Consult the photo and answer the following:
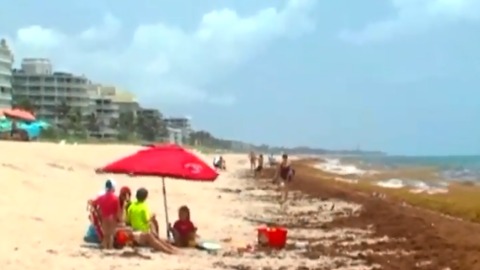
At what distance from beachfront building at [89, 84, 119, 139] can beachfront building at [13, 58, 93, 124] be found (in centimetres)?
247

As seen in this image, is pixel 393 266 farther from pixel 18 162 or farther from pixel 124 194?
pixel 18 162

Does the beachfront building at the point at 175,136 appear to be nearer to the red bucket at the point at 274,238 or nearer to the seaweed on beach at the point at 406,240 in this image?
the seaweed on beach at the point at 406,240

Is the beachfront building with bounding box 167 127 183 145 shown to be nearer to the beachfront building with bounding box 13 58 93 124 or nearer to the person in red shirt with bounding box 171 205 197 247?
the beachfront building with bounding box 13 58 93 124

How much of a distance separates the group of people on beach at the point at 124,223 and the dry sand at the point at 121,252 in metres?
0.37

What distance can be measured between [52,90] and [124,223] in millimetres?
154731

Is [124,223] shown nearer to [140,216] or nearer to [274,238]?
[140,216]

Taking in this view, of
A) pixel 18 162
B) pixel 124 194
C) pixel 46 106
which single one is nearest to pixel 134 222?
pixel 124 194

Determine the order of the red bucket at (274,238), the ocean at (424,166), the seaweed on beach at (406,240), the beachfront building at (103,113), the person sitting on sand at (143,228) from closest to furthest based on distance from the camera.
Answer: the person sitting on sand at (143,228) < the seaweed on beach at (406,240) < the red bucket at (274,238) < the ocean at (424,166) < the beachfront building at (103,113)

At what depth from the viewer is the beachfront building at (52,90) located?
161m

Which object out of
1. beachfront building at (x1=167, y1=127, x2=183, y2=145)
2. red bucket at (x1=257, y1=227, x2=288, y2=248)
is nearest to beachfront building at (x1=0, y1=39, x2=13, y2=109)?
beachfront building at (x1=167, y1=127, x2=183, y2=145)

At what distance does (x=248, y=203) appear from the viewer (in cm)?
3178

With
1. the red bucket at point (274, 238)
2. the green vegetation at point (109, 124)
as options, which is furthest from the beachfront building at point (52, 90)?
the red bucket at point (274, 238)

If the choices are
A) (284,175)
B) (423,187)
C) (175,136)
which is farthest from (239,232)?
(175,136)

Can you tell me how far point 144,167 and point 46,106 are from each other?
150m
